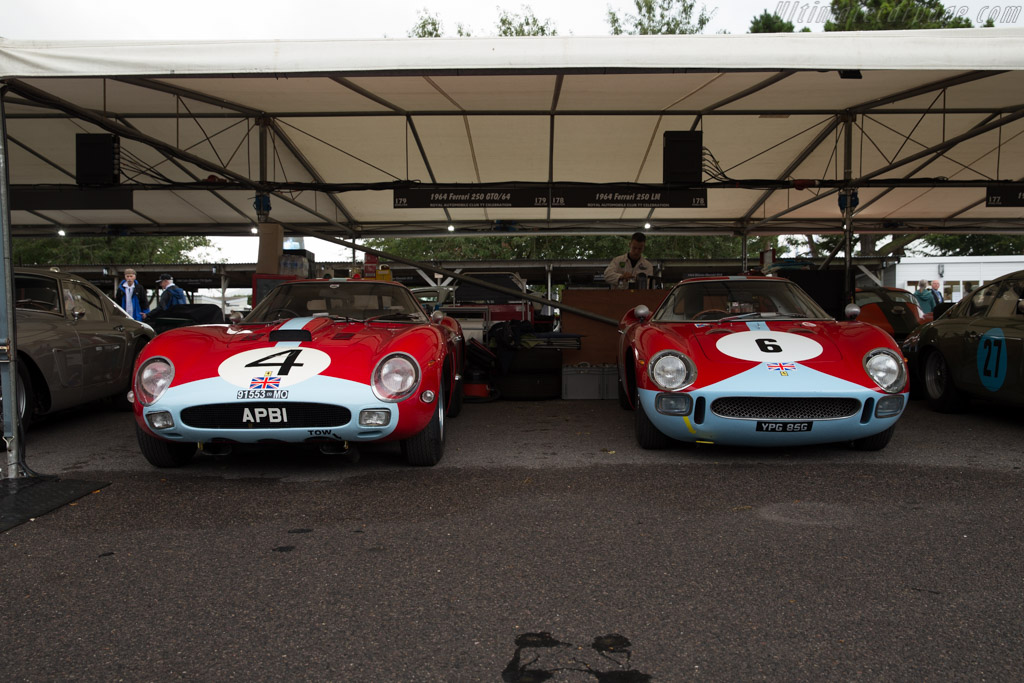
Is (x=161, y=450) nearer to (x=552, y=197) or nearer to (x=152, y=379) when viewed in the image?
(x=152, y=379)

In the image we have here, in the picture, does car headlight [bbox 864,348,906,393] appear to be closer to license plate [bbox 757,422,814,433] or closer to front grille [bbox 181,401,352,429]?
license plate [bbox 757,422,814,433]

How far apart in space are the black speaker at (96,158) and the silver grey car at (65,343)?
3.86 metres

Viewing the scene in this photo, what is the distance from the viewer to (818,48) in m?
4.57

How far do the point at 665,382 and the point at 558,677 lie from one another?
270 centimetres

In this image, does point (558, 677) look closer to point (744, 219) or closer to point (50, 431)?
point (50, 431)

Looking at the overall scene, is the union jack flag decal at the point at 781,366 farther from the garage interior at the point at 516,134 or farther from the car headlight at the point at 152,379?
the car headlight at the point at 152,379

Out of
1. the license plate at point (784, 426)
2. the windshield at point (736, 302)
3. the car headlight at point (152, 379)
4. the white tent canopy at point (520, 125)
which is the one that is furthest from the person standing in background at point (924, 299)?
the car headlight at point (152, 379)

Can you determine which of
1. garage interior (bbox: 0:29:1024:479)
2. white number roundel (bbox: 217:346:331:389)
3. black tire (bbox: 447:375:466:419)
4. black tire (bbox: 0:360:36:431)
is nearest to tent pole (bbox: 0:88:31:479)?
garage interior (bbox: 0:29:1024:479)

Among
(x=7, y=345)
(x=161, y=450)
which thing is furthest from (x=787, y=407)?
(x=7, y=345)

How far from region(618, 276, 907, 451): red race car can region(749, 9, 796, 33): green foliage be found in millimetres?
36995

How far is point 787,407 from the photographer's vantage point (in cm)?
425

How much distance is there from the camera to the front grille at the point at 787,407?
4238mm

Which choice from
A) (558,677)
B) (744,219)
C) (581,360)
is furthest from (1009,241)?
(558,677)

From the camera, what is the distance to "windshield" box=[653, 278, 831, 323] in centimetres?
547
